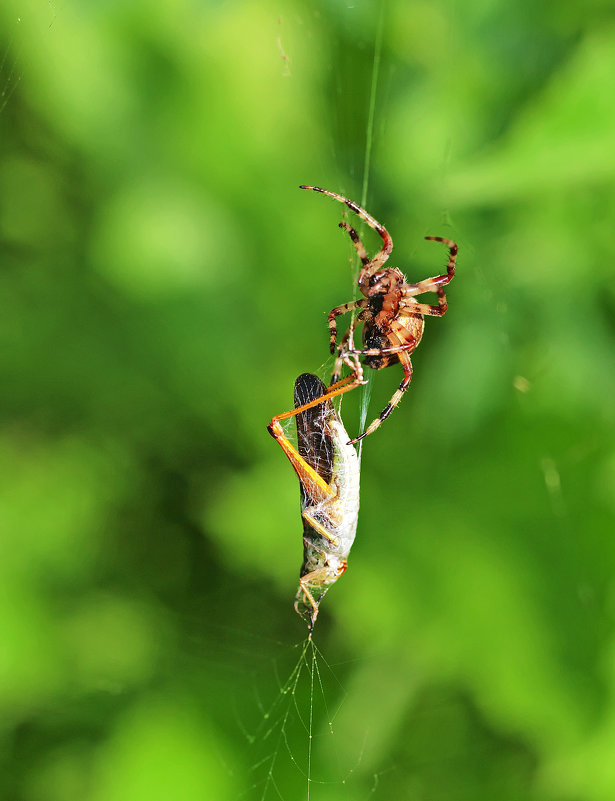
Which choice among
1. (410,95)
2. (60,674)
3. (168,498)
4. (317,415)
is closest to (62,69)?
(410,95)

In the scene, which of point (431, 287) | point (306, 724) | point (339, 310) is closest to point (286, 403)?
point (339, 310)

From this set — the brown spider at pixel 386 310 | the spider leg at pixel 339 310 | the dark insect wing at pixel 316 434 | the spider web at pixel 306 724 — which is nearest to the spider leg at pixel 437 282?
the brown spider at pixel 386 310

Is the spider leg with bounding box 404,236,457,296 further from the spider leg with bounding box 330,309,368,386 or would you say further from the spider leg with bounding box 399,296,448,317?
the spider leg with bounding box 330,309,368,386

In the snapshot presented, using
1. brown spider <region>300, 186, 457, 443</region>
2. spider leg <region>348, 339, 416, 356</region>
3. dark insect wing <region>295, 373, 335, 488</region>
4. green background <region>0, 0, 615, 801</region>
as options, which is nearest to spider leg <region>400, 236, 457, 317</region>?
brown spider <region>300, 186, 457, 443</region>

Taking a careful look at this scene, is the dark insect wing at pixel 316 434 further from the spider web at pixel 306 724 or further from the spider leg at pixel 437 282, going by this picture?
the spider web at pixel 306 724

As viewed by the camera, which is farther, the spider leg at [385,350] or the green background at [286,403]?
the green background at [286,403]

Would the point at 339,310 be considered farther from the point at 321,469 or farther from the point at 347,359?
the point at 321,469

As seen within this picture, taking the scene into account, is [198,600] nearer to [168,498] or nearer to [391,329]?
[168,498]
